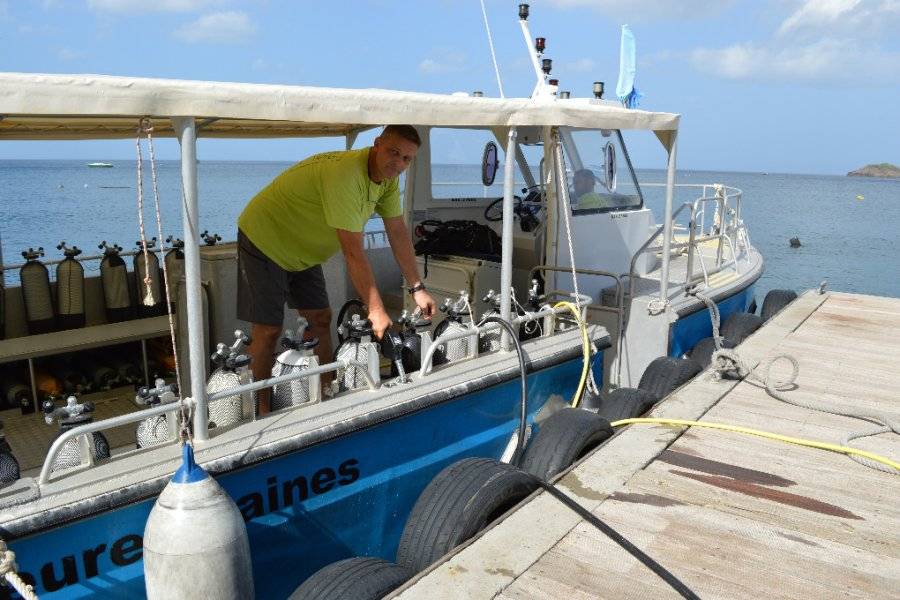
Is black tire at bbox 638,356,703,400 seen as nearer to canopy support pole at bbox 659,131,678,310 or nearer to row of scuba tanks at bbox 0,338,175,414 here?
canopy support pole at bbox 659,131,678,310

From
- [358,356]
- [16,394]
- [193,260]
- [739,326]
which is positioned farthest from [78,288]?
[739,326]

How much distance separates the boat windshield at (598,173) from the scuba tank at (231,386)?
3.01 metres

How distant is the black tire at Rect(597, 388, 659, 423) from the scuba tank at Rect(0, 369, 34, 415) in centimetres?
352

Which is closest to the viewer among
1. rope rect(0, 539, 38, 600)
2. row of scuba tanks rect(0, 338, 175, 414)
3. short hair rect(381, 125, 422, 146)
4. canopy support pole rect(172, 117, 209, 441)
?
rope rect(0, 539, 38, 600)

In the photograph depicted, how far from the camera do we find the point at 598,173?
237 inches

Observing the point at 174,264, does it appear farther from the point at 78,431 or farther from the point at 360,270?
the point at 78,431

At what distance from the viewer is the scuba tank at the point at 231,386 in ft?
10.6

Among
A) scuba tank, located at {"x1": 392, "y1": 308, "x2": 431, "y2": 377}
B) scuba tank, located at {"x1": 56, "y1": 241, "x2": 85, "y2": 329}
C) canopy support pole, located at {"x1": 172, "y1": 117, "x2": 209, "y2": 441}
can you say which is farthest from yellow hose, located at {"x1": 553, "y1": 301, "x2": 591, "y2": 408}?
scuba tank, located at {"x1": 56, "y1": 241, "x2": 85, "y2": 329}

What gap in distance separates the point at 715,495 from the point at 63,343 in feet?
13.0

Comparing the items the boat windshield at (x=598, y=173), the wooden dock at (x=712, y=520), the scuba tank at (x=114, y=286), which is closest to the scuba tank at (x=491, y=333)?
the wooden dock at (x=712, y=520)

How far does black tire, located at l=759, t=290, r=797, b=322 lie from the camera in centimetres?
755

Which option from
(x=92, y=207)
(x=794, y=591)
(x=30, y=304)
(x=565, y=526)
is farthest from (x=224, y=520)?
(x=92, y=207)

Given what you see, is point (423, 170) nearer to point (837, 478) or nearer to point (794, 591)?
point (837, 478)

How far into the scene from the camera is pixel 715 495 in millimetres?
3232
